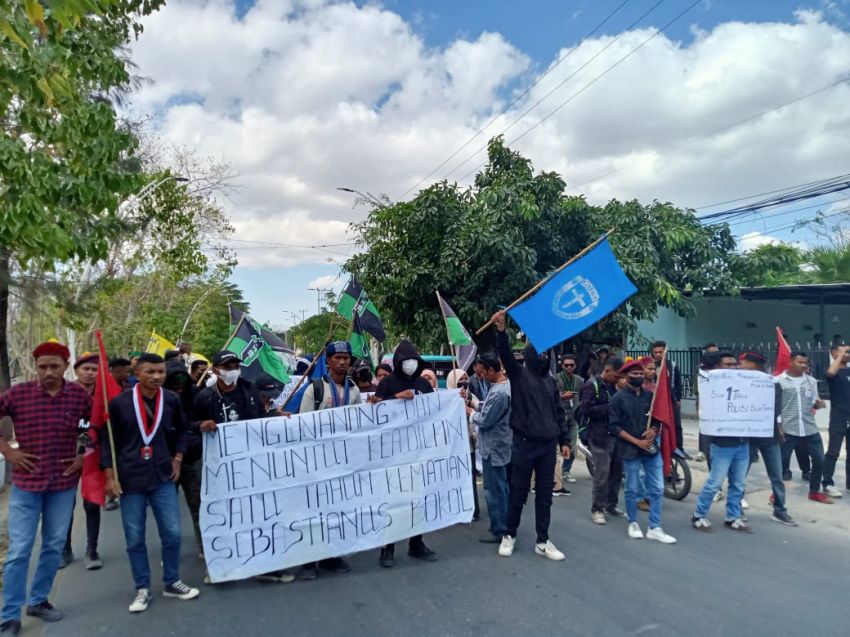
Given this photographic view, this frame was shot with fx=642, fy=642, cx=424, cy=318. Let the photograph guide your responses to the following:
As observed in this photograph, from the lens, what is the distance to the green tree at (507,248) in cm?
1266

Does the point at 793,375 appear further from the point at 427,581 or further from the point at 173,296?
the point at 173,296

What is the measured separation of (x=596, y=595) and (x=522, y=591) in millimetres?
529

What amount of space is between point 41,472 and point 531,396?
3.72m

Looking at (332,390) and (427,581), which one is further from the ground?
(332,390)

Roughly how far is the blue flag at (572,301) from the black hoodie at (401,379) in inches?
37.9

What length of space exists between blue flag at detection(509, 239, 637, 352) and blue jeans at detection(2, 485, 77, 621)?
3802mm

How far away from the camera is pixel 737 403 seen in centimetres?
634

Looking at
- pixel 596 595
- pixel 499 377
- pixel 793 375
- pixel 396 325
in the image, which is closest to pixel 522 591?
pixel 596 595

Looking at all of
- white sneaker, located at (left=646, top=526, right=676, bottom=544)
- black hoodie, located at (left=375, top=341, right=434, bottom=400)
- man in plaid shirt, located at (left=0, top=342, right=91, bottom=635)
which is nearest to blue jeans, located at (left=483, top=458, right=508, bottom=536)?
black hoodie, located at (left=375, top=341, right=434, bottom=400)

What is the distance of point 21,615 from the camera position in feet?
14.3

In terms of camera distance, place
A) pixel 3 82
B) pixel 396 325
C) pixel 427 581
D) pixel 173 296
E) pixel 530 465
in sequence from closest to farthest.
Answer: pixel 3 82, pixel 427 581, pixel 530 465, pixel 396 325, pixel 173 296

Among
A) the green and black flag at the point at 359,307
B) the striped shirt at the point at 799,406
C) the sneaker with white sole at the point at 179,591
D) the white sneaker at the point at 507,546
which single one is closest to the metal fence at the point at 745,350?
the striped shirt at the point at 799,406

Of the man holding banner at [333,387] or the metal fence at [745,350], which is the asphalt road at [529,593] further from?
the metal fence at [745,350]

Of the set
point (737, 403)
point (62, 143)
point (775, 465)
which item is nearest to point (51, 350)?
point (62, 143)
